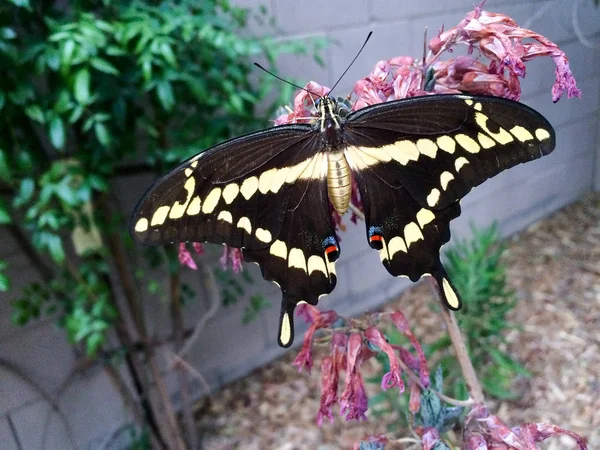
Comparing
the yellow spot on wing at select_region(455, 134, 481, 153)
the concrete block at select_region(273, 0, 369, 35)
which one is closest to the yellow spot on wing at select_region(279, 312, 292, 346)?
the yellow spot on wing at select_region(455, 134, 481, 153)

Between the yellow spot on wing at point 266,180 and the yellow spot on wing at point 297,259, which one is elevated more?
the yellow spot on wing at point 266,180

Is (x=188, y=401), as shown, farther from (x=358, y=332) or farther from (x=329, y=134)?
(x=329, y=134)

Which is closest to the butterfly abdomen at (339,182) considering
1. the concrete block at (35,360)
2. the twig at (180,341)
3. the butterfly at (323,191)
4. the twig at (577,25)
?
the butterfly at (323,191)

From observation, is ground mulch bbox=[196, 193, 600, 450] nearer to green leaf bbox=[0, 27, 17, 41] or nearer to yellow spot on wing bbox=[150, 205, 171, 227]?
yellow spot on wing bbox=[150, 205, 171, 227]

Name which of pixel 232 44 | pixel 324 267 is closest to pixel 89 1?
pixel 232 44

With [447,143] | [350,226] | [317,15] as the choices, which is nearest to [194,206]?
[447,143]

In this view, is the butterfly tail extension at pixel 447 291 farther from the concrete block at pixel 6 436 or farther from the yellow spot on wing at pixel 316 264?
the concrete block at pixel 6 436
